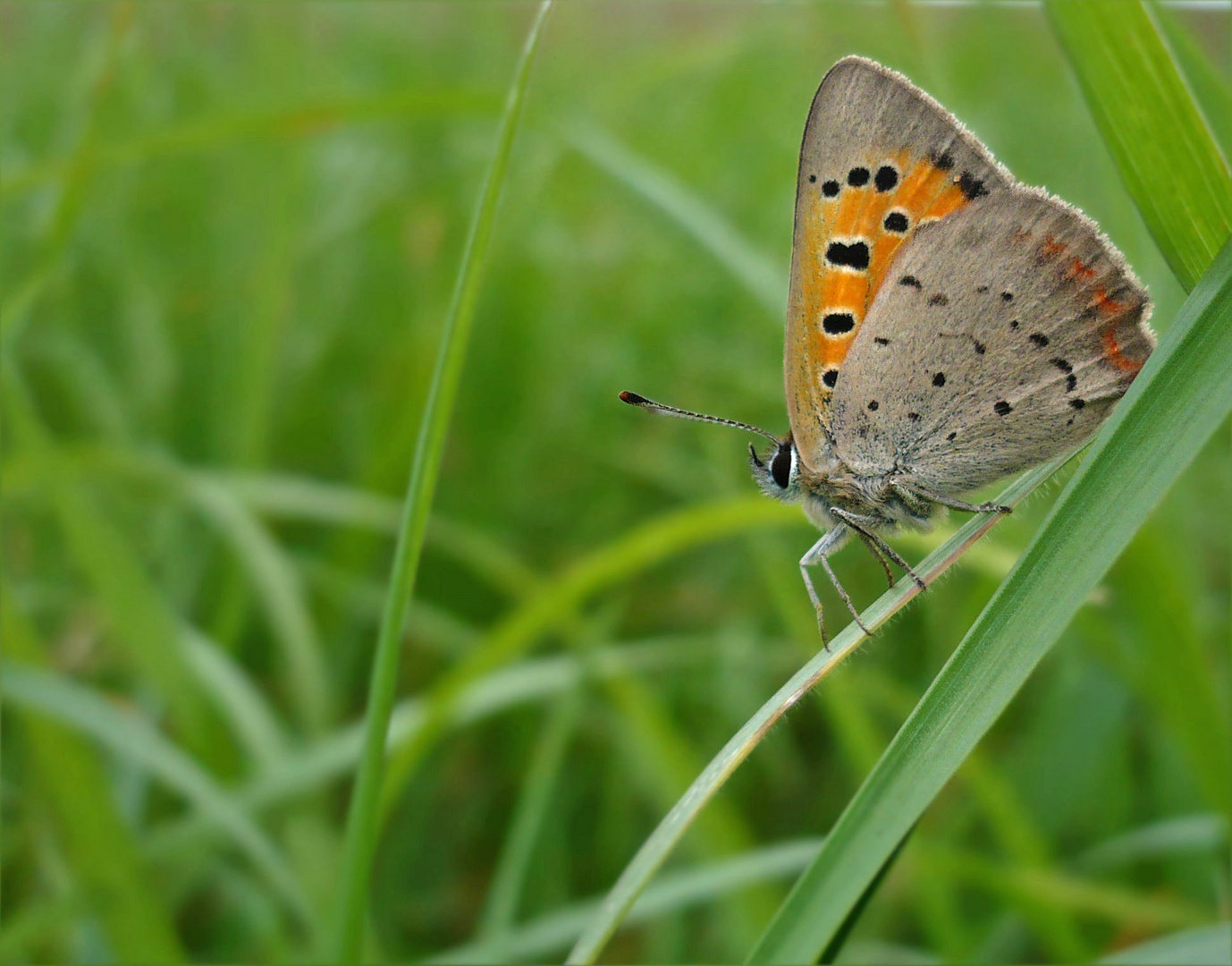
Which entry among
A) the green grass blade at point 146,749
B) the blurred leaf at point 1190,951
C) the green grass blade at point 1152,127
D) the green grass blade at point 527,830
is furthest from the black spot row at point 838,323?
the green grass blade at point 146,749

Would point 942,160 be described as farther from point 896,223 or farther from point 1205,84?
point 1205,84

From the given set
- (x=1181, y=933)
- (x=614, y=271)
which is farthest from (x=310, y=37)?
(x=1181, y=933)

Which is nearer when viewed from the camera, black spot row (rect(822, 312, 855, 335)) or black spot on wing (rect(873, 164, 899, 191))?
black spot on wing (rect(873, 164, 899, 191))

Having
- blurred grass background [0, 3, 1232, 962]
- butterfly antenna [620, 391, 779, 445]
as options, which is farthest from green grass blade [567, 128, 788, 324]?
butterfly antenna [620, 391, 779, 445]

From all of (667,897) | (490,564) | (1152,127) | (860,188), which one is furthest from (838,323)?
(490,564)

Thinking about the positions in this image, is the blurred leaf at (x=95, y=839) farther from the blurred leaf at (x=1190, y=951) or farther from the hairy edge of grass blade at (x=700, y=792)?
the blurred leaf at (x=1190, y=951)

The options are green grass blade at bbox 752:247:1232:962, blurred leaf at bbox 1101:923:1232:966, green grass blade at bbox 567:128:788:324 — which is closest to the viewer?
green grass blade at bbox 752:247:1232:962

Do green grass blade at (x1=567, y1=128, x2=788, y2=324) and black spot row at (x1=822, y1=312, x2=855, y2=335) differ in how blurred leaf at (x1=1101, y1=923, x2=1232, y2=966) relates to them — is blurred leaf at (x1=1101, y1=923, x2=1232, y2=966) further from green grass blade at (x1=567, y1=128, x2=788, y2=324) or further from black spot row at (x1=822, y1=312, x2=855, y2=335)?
green grass blade at (x1=567, y1=128, x2=788, y2=324)

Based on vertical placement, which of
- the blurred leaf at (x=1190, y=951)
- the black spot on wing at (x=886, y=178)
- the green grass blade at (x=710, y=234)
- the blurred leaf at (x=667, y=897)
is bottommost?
the blurred leaf at (x=1190, y=951)
